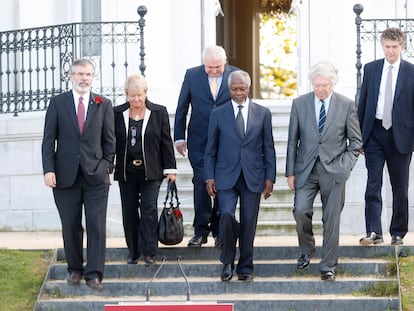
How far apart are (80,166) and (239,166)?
4.58 feet

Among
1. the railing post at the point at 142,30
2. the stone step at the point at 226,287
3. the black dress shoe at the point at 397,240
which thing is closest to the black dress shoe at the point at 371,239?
the black dress shoe at the point at 397,240

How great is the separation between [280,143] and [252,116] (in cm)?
384

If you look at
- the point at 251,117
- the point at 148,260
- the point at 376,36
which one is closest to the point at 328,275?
the point at 251,117

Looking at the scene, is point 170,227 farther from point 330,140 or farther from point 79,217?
point 330,140

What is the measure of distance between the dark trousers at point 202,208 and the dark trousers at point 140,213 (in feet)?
1.55

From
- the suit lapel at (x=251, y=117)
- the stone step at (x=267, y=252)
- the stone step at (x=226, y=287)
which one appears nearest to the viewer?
the stone step at (x=226, y=287)

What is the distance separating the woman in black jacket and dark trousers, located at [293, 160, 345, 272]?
50.0 inches

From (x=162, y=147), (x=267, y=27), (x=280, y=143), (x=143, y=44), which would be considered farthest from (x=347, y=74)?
(x=267, y=27)

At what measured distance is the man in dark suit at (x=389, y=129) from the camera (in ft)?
40.8

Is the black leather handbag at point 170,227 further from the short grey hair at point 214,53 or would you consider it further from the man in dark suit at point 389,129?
the man in dark suit at point 389,129

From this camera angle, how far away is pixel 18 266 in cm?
1229

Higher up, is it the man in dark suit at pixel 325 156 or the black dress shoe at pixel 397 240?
the man in dark suit at pixel 325 156

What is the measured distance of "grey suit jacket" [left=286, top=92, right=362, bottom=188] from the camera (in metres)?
11.7

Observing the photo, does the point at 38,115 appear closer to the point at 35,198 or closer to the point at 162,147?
the point at 35,198
